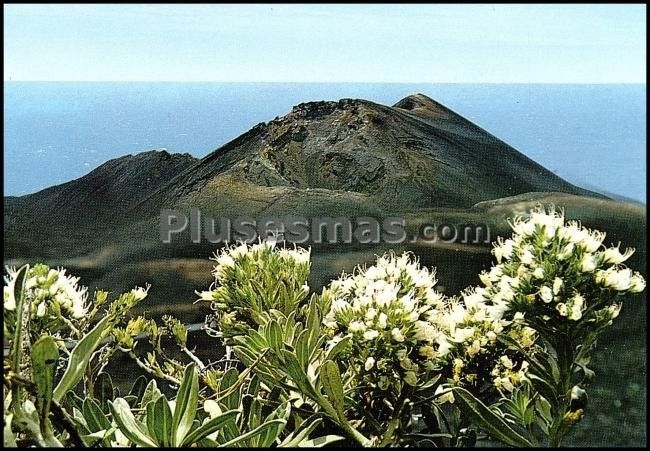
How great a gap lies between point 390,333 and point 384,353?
14 millimetres

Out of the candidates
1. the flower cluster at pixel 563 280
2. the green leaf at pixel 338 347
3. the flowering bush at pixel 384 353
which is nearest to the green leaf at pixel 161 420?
the flowering bush at pixel 384 353

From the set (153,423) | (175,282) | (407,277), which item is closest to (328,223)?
(175,282)

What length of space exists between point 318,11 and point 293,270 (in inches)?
13.3

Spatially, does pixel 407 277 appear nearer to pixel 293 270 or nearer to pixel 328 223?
pixel 293 270

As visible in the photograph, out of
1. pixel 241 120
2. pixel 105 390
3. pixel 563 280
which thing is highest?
pixel 241 120

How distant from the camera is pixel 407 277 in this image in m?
0.51

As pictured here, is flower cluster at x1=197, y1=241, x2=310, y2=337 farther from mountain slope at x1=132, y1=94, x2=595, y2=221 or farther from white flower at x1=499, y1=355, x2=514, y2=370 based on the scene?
mountain slope at x1=132, y1=94, x2=595, y2=221

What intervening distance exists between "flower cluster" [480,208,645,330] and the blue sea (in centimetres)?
49

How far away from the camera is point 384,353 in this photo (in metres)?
0.45

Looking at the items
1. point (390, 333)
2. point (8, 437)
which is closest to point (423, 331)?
point (390, 333)

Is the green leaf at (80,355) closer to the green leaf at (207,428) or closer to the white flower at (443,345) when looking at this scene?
the green leaf at (207,428)

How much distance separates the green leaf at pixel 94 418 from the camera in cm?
47

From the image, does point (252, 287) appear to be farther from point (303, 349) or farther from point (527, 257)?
point (527, 257)

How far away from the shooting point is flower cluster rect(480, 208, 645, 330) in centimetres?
45
